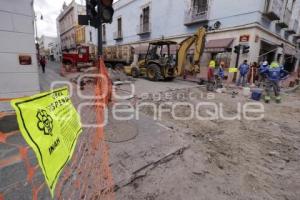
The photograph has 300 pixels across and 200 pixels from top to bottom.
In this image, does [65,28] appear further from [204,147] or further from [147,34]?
[204,147]

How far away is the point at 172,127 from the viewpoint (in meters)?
4.26

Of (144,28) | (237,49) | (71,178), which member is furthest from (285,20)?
(71,178)

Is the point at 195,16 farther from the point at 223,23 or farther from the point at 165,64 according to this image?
the point at 165,64

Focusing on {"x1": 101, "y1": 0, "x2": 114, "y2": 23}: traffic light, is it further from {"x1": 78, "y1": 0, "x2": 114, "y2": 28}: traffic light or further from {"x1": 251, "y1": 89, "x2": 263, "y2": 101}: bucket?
{"x1": 251, "y1": 89, "x2": 263, "y2": 101}: bucket

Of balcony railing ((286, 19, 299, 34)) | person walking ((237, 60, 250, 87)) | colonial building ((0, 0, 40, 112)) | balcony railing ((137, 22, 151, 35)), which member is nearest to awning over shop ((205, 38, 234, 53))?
person walking ((237, 60, 250, 87))

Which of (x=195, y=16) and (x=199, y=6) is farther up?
(x=199, y=6)

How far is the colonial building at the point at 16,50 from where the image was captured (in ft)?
11.0

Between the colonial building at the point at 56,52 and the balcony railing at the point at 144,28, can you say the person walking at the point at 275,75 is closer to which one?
the balcony railing at the point at 144,28

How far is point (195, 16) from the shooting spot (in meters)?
13.3

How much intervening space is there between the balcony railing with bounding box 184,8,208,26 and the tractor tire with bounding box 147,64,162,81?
17.8ft

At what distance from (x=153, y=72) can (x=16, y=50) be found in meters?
8.44

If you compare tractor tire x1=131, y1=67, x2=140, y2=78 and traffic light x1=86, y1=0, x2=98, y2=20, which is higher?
traffic light x1=86, y1=0, x2=98, y2=20

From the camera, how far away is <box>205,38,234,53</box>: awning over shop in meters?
11.1

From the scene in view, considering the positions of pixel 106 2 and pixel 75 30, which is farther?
pixel 75 30
